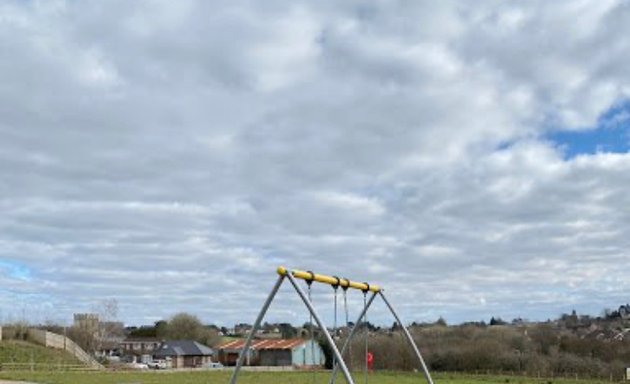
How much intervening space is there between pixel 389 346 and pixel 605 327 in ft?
122

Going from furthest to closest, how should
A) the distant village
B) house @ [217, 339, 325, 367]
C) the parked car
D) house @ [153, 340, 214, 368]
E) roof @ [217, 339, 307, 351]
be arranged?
1. house @ [153, 340, 214, 368]
2. roof @ [217, 339, 307, 351]
3. house @ [217, 339, 325, 367]
4. the parked car
5. the distant village

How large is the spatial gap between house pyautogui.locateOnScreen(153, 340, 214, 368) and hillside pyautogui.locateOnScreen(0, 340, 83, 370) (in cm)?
1700

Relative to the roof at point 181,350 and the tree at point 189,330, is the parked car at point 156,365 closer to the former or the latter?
the roof at point 181,350

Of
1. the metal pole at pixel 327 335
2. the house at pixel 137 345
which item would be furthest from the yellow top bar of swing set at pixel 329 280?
the house at pixel 137 345

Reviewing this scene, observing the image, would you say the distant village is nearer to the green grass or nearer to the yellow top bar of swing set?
the green grass

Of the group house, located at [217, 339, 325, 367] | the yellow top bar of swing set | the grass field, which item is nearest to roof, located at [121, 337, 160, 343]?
house, located at [217, 339, 325, 367]

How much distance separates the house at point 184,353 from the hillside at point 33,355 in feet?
55.8

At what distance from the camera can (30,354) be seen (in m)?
72.6

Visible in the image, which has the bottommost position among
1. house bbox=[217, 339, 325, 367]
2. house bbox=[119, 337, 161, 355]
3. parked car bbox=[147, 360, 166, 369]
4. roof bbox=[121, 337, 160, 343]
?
parked car bbox=[147, 360, 166, 369]

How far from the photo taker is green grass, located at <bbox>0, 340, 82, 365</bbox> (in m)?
69.0

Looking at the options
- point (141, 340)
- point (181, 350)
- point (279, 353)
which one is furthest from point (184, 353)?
point (141, 340)

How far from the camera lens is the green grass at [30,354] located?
69.0 metres

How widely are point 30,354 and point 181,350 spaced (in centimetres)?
2579

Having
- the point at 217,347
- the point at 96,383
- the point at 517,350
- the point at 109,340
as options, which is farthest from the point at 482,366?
the point at 109,340
